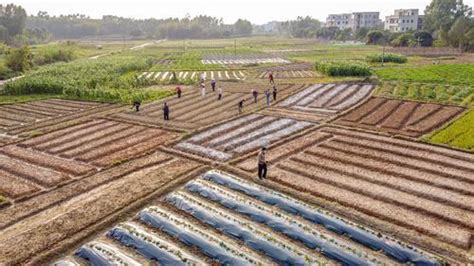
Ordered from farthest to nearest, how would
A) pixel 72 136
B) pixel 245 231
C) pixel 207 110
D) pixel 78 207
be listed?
1. pixel 207 110
2. pixel 72 136
3. pixel 78 207
4. pixel 245 231

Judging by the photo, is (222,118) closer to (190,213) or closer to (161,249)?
(190,213)

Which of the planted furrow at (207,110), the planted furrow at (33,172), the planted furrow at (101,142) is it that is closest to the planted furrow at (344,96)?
the planted furrow at (207,110)

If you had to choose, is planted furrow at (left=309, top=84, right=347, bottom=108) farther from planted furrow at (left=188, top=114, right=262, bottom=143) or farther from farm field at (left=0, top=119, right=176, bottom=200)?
farm field at (left=0, top=119, right=176, bottom=200)

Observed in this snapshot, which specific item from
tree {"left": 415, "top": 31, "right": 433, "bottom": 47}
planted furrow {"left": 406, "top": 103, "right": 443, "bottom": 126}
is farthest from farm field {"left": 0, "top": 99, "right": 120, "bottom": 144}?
tree {"left": 415, "top": 31, "right": 433, "bottom": 47}

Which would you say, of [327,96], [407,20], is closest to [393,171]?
[327,96]

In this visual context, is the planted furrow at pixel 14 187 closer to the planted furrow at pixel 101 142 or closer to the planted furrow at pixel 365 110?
the planted furrow at pixel 101 142

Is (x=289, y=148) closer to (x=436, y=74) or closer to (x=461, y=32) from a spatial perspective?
(x=436, y=74)
